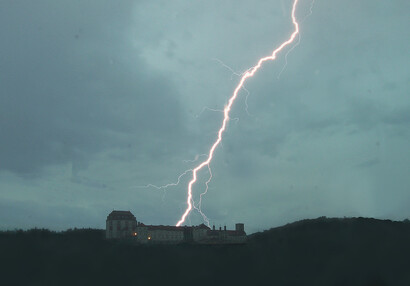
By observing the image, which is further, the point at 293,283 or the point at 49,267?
the point at 49,267

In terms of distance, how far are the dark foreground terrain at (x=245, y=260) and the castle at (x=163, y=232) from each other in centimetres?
531

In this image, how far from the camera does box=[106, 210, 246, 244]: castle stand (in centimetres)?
7469

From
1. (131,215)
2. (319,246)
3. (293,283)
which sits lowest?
(293,283)

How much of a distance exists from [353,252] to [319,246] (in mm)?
5336

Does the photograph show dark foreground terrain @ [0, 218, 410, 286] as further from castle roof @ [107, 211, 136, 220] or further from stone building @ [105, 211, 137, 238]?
castle roof @ [107, 211, 136, 220]

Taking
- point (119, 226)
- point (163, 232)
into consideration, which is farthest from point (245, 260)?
point (119, 226)

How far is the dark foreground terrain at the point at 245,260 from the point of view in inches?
2039

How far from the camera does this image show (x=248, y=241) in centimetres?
7306

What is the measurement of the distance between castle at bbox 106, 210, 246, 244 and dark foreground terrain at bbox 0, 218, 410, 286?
5309 mm

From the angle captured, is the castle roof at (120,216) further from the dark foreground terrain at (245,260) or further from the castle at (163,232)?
the dark foreground terrain at (245,260)

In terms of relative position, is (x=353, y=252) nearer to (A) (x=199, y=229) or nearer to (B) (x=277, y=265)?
(B) (x=277, y=265)

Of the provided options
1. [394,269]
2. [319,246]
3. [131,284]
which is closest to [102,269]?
[131,284]

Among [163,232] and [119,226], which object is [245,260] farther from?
[119,226]

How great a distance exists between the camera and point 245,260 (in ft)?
198
